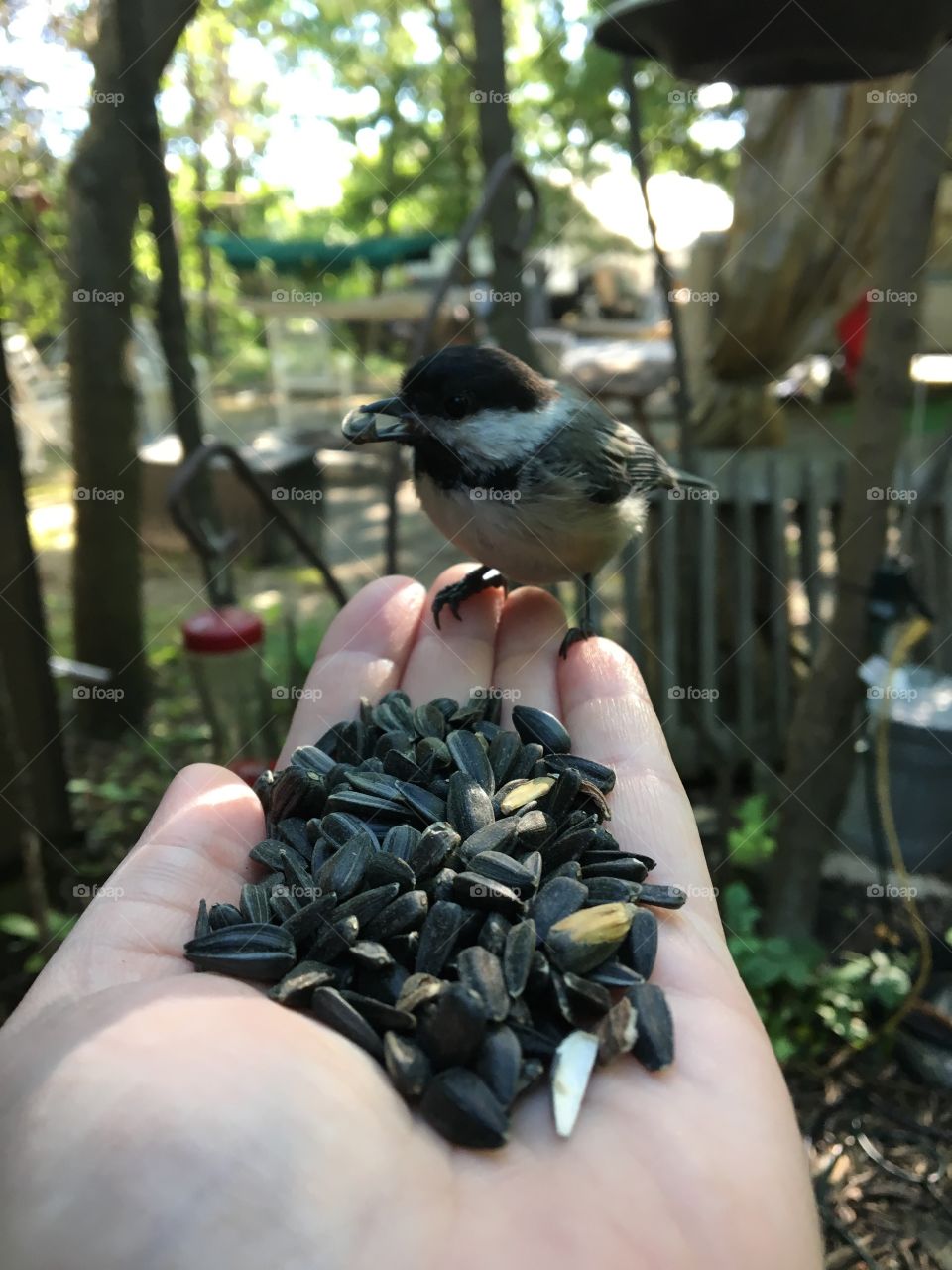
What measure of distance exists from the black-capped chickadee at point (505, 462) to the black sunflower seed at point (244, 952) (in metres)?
1.09

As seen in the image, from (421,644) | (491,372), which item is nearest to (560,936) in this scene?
(421,644)

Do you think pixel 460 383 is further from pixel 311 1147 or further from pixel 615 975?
pixel 311 1147

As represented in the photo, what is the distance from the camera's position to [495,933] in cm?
147

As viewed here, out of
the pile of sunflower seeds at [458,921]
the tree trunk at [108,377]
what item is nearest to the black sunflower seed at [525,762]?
the pile of sunflower seeds at [458,921]

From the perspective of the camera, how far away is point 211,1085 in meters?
1.06

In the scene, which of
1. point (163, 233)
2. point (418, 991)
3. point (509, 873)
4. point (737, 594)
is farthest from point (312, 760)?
point (737, 594)

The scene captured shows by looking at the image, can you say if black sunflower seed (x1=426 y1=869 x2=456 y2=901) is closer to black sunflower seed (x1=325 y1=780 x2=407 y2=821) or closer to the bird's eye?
black sunflower seed (x1=325 y1=780 x2=407 y2=821)

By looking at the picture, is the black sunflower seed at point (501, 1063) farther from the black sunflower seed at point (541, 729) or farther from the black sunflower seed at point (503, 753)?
the black sunflower seed at point (541, 729)

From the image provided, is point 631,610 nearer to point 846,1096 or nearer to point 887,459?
point 887,459

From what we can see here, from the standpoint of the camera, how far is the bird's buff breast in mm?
2207

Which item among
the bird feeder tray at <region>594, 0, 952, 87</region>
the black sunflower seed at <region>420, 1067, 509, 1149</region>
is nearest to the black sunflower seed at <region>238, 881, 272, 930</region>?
the black sunflower seed at <region>420, 1067, 509, 1149</region>

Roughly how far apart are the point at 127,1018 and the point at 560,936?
65 centimetres

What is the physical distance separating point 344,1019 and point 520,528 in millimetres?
1256

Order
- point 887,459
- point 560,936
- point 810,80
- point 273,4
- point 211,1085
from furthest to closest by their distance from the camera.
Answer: point 273,4, point 887,459, point 810,80, point 560,936, point 211,1085
